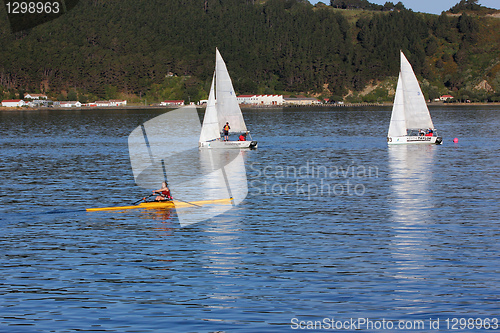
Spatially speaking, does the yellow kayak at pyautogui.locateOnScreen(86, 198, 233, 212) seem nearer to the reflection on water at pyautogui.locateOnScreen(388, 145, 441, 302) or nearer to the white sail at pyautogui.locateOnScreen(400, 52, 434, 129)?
the reflection on water at pyautogui.locateOnScreen(388, 145, 441, 302)

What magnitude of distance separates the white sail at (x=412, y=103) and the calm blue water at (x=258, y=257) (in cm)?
3483

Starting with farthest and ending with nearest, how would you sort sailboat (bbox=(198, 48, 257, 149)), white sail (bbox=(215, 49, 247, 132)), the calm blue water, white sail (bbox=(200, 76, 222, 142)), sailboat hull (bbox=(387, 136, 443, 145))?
sailboat hull (bbox=(387, 136, 443, 145)) → white sail (bbox=(215, 49, 247, 132)) → sailboat (bbox=(198, 48, 257, 149)) → white sail (bbox=(200, 76, 222, 142)) → the calm blue water

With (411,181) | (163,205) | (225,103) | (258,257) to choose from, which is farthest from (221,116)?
(258,257)

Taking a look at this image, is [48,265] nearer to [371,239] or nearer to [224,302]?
[224,302]

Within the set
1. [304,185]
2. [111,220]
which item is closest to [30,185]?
[111,220]

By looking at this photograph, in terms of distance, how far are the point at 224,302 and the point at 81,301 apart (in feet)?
17.8

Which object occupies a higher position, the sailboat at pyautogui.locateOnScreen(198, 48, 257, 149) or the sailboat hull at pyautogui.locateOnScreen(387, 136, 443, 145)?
the sailboat at pyautogui.locateOnScreen(198, 48, 257, 149)

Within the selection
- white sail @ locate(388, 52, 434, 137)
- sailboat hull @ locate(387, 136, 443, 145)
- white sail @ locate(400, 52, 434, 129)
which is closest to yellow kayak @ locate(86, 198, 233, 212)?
white sail @ locate(388, 52, 434, 137)

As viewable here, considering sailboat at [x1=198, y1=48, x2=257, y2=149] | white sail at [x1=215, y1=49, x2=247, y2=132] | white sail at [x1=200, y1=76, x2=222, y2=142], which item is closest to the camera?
white sail at [x1=200, y1=76, x2=222, y2=142]

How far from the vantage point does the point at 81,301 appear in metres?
23.0

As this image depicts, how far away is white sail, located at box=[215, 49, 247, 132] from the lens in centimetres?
8650

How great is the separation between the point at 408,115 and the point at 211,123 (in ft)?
98.1

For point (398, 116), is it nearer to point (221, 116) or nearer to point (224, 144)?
point (221, 116)

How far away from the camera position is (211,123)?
8344cm
